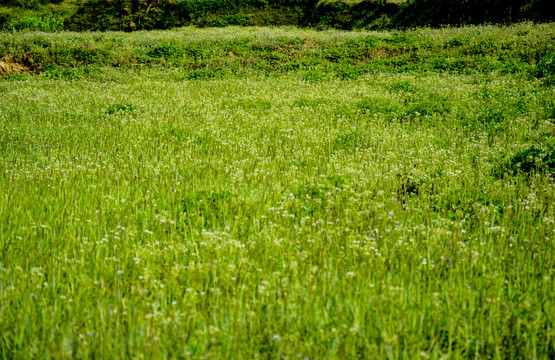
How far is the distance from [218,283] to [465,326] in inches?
76.5

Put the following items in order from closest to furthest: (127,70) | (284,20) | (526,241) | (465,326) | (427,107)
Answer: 1. (465,326)
2. (526,241)
3. (427,107)
4. (127,70)
5. (284,20)

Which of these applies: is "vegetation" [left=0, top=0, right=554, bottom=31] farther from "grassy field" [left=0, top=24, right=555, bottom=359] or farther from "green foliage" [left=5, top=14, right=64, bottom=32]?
"grassy field" [left=0, top=24, right=555, bottom=359]

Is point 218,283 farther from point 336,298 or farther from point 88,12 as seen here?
point 88,12

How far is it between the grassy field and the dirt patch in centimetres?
1119

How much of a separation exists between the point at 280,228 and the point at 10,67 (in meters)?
24.8

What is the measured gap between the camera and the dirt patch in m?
22.1

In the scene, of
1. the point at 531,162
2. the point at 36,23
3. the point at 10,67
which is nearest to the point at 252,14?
the point at 36,23

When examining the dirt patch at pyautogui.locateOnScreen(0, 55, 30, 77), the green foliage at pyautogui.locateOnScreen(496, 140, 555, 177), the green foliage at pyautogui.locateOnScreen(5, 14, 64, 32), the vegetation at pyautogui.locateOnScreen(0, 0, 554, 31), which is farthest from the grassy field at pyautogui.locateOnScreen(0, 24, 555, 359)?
the green foliage at pyautogui.locateOnScreen(5, 14, 64, 32)

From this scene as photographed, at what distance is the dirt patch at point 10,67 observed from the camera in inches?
870

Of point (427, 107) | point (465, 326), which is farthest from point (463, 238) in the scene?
point (427, 107)

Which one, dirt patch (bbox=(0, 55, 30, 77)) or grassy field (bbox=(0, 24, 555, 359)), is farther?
dirt patch (bbox=(0, 55, 30, 77))

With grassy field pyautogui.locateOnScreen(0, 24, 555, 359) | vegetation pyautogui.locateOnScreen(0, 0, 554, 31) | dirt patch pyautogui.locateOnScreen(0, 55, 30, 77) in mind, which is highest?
vegetation pyautogui.locateOnScreen(0, 0, 554, 31)

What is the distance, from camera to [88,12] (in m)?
48.6

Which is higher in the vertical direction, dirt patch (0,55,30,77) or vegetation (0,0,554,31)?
vegetation (0,0,554,31)
